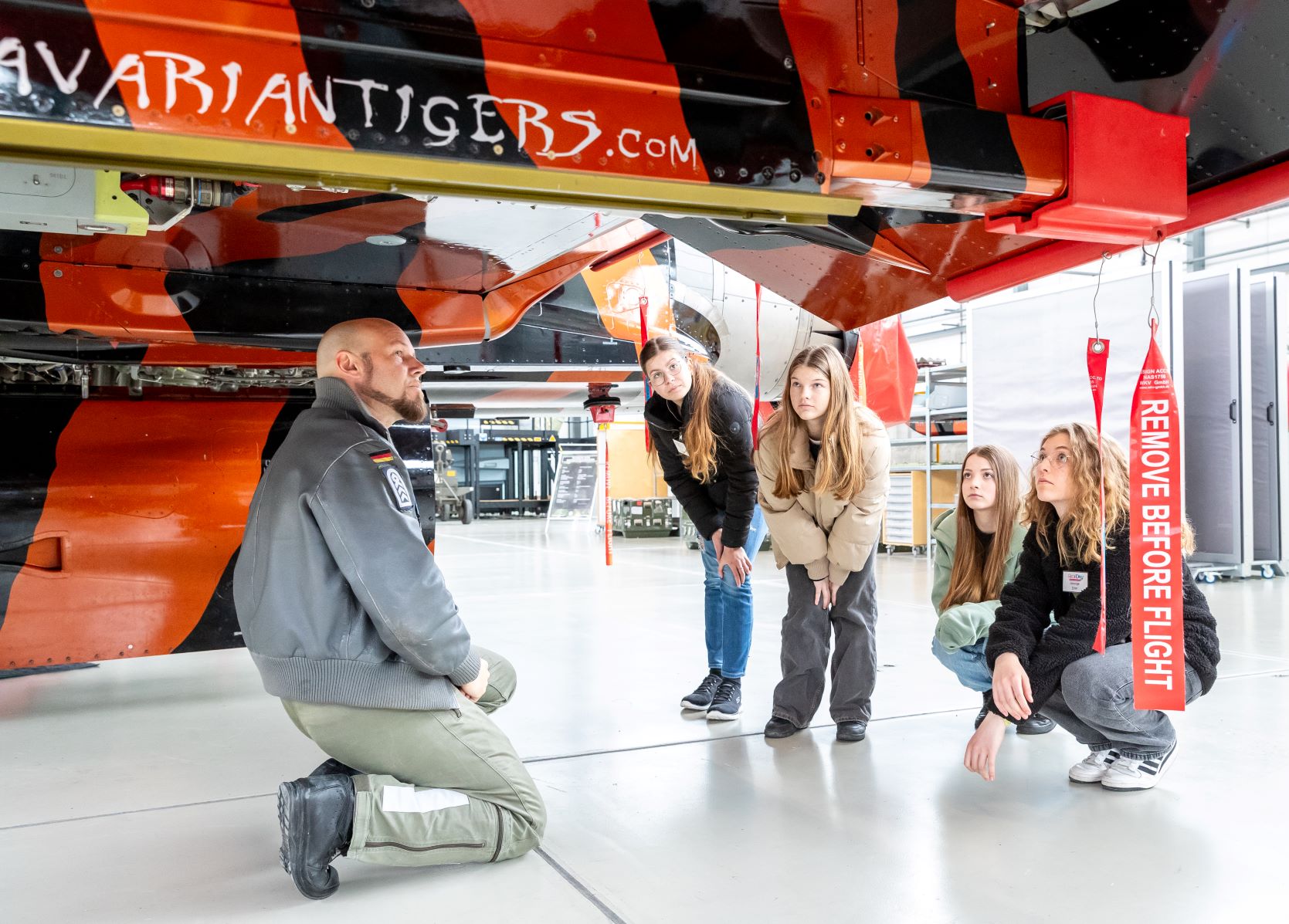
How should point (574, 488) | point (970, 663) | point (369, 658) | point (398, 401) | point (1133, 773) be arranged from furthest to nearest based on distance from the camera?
point (574, 488) < point (970, 663) < point (1133, 773) < point (398, 401) < point (369, 658)

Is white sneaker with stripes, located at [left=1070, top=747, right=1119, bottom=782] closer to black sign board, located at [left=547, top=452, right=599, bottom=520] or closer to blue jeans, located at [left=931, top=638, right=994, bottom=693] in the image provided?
blue jeans, located at [left=931, top=638, right=994, bottom=693]

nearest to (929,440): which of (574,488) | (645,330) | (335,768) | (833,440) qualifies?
(645,330)

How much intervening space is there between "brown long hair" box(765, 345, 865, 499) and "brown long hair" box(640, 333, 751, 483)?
36cm

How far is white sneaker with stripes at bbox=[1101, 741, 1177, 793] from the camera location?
2.43 meters

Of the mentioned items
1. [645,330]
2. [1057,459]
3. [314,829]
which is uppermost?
[645,330]

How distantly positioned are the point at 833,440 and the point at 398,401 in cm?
136

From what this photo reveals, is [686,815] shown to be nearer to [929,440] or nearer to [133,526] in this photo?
[133,526]

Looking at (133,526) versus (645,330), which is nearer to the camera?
(133,526)

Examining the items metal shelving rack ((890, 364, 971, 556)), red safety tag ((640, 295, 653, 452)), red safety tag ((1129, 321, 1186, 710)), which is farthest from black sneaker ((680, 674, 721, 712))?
metal shelving rack ((890, 364, 971, 556))

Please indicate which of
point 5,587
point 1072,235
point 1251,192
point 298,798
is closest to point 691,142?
point 1072,235

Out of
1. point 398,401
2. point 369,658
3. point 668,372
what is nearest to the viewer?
point 369,658

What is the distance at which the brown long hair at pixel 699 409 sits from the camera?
3305 millimetres

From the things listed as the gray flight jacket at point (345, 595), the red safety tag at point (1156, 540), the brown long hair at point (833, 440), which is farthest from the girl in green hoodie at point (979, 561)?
the gray flight jacket at point (345, 595)

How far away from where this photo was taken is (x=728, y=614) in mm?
3408
